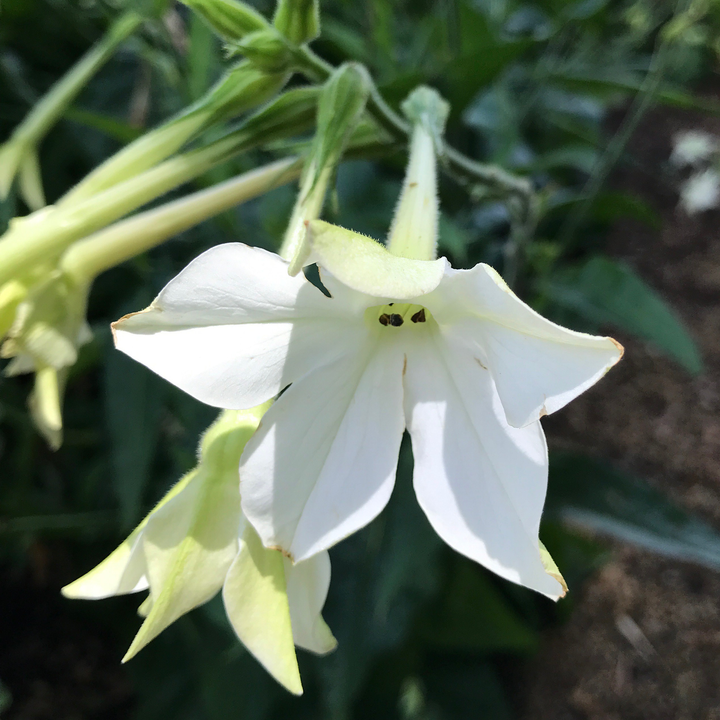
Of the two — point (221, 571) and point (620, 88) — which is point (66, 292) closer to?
point (221, 571)

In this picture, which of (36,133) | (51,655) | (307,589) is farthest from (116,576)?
(51,655)

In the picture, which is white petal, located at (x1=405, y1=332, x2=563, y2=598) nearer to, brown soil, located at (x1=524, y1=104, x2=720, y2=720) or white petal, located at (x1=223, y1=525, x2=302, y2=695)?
white petal, located at (x1=223, y1=525, x2=302, y2=695)

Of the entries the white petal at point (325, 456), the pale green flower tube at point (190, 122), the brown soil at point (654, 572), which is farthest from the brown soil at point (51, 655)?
the white petal at point (325, 456)

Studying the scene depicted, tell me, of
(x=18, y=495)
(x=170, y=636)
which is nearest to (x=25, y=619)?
(x=170, y=636)

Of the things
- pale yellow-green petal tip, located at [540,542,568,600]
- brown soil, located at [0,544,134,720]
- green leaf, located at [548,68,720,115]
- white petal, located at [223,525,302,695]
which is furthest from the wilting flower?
brown soil, located at [0,544,134,720]

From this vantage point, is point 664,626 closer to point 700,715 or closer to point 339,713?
point 700,715

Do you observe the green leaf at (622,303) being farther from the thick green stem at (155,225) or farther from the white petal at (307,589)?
the white petal at (307,589)
